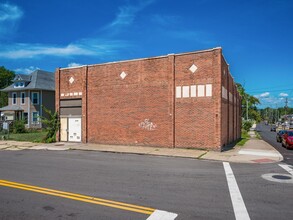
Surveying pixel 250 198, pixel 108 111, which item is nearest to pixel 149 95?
pixel 108 111

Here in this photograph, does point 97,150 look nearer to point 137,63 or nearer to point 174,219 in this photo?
point 137,63

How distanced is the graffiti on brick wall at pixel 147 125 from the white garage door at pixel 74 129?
20.2 feet

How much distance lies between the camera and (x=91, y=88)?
71.4 feet

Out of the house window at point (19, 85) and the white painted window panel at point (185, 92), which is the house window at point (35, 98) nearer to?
the house window at point (19, 85)

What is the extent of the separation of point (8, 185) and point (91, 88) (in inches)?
571

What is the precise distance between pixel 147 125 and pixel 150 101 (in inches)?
69.8

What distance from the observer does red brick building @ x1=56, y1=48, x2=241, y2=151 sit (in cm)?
1711

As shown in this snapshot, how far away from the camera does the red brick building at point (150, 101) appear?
1711 centimetres

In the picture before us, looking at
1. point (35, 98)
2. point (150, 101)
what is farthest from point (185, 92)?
point (35, 98)

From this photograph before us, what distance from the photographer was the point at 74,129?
74.2 feet

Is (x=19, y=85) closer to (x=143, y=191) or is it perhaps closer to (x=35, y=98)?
(x=35, y=98)

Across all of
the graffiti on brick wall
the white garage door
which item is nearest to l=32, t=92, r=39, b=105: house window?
the white garage door

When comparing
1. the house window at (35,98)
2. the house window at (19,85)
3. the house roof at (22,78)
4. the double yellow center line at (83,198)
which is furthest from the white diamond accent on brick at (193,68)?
the house window at (19,85)

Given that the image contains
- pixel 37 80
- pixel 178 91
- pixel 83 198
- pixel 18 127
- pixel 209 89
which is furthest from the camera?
pixel 37 80
